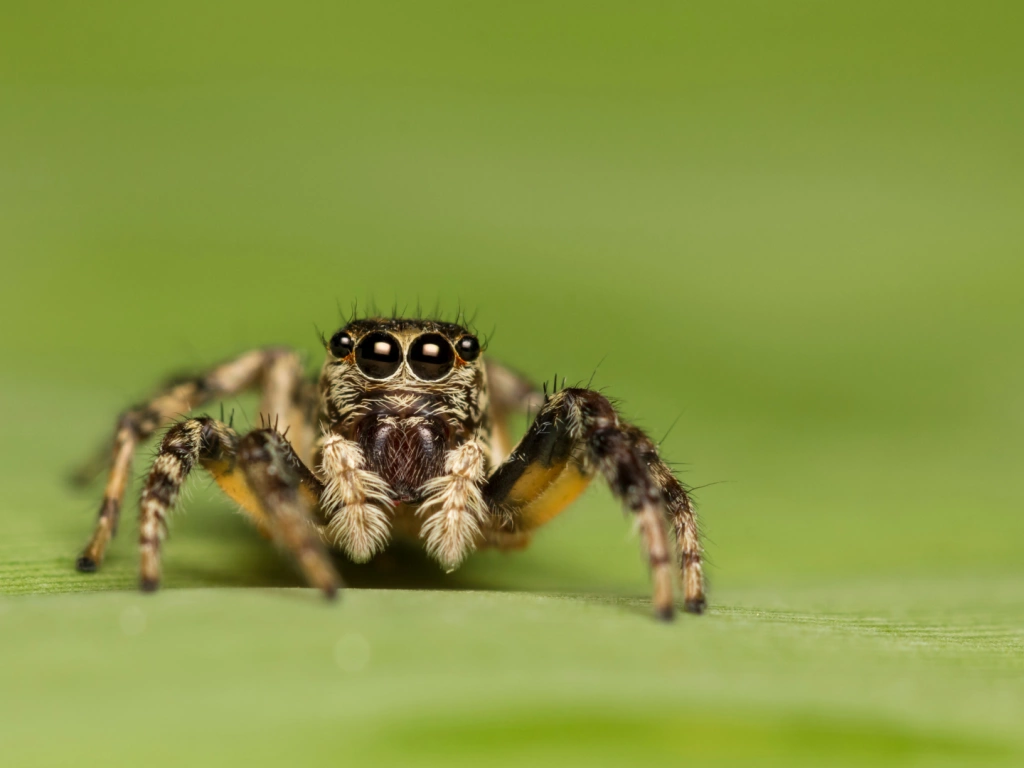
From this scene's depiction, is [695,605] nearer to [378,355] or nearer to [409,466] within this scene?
[409,466]

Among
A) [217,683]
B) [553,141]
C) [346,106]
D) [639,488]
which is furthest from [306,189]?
[217,683]

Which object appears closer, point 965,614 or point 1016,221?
point 965,614

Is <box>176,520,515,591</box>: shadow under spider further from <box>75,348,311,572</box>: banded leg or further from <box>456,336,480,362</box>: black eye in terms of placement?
<box>456,336,480,362</box>: black eye

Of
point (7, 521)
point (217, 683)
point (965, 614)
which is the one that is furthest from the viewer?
point (7, 521)

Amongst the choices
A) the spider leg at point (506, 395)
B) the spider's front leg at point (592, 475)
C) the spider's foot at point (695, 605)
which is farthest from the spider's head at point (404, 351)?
the spider's foot at point (695, 605)

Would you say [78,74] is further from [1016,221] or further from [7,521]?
[1016,221]

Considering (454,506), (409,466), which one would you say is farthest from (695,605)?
(409,466)

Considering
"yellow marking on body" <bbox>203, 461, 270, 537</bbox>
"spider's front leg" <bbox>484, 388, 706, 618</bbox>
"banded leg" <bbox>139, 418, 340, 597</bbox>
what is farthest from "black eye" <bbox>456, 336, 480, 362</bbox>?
"yellow marking on body" <bbox>203, 461, 270, 537</bbox>
